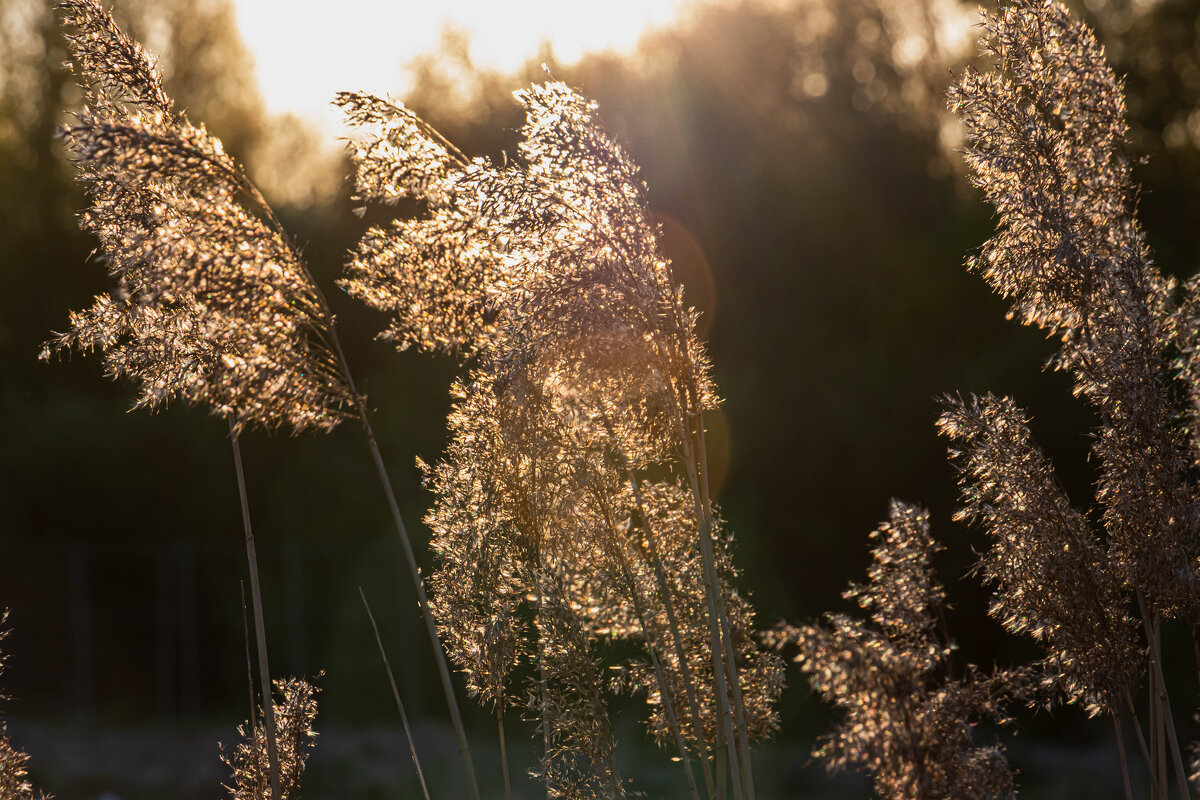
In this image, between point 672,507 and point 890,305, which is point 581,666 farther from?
point 890,305

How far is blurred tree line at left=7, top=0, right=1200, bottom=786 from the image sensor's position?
908cm

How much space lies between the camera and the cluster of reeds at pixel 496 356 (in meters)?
2.43

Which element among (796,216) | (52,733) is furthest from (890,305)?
(52,733)

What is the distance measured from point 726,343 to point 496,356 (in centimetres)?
737

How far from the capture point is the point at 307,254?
13.0 meters

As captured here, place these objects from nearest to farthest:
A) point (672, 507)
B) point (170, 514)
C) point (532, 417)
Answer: point (532, 417), point (672, 507), point (170, 514)

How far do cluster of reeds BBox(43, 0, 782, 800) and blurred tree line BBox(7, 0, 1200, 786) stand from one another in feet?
18.3

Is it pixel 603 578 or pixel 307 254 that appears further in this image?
pixel 307 254

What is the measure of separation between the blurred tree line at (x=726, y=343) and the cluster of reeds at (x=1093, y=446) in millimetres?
Result: 5549

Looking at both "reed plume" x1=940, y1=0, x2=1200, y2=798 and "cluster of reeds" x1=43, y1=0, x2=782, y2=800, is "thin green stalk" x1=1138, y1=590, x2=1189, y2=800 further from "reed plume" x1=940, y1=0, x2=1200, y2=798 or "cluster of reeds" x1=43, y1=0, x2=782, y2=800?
"cluster of reeds" x1=43, y1=0, x2=782, y2=800

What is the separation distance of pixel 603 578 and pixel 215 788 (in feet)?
25.2

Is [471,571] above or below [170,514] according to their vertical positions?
below

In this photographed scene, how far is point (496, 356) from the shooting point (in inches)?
108

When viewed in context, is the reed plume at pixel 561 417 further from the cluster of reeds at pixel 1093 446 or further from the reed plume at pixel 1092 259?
the reed plume at pixel 1092 259
